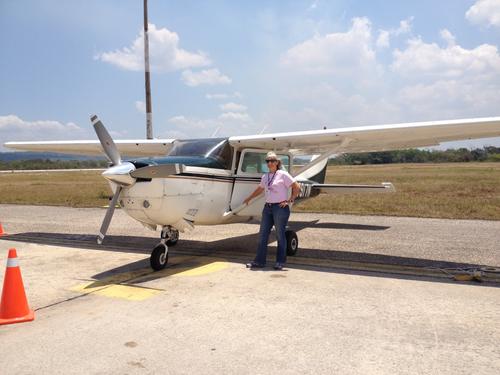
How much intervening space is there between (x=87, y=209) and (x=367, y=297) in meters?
12.9

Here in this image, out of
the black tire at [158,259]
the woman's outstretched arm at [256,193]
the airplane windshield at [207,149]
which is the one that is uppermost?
the airplane windshield at [207,149]

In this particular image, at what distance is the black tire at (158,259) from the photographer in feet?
21.8

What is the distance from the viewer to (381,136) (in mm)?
8078

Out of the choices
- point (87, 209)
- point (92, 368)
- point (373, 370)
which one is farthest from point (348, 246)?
point (87, 209)

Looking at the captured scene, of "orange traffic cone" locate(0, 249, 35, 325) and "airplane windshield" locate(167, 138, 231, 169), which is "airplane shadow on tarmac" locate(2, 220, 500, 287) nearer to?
"orange traffic cone" locate(0, 249, 35, 325)

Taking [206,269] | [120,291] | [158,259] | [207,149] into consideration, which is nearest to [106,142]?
[207,149]

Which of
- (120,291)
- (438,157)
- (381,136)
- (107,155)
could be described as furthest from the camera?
(438,157)

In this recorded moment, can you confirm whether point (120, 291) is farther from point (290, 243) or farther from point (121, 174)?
point (290, 243)

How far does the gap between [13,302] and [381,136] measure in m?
6.41

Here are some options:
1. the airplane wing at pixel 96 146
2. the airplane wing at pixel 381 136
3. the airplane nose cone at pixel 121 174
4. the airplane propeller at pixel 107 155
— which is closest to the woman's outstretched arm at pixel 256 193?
the airplane wing at pixel 381 136

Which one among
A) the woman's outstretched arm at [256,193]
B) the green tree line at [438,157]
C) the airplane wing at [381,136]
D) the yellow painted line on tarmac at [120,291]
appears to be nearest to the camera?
the yellow painted line on tarmac at [120,291]

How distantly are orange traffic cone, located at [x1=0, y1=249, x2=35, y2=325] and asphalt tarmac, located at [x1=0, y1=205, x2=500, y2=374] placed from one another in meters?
0.15

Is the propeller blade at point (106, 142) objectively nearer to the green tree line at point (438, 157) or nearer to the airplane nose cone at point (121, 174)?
the airplane nose cone at point (121, 174)

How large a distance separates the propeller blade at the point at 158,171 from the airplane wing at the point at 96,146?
3.34m
